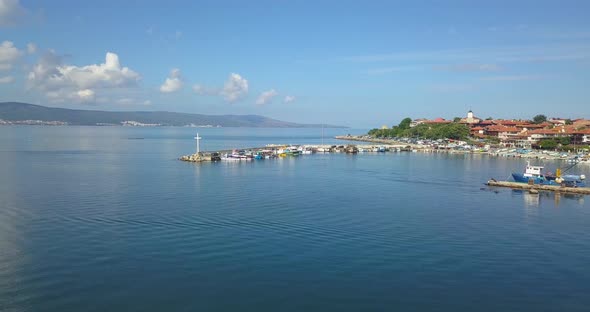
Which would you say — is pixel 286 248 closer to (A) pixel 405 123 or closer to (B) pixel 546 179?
(B) pixel 546 179

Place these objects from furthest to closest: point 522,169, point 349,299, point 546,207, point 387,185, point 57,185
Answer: point 522,169
point 387,185
point 57,185
point 546,207
point 349,299

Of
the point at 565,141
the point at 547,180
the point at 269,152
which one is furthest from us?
the point at 565,141

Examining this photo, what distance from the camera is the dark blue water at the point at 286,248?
337 inches

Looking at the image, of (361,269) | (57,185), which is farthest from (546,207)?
(57,185)

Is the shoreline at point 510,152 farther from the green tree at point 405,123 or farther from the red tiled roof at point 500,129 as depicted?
the green tree at point 405,123

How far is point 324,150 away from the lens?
50.3m

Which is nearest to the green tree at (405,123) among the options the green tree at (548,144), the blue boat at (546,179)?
the green tree at (548,144)

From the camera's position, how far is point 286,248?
11.5 m

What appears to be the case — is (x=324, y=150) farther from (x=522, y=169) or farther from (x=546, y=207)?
(x=546, y=207)

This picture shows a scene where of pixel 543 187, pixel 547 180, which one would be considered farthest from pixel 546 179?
pixel 543 187

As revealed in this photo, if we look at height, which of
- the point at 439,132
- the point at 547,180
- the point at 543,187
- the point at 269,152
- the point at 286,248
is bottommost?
the point at 286,248

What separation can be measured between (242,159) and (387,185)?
16182mm

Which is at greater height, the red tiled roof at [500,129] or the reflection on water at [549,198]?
the red tiled roof at [500,129]

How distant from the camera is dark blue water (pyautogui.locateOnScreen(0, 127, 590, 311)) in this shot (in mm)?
8555
